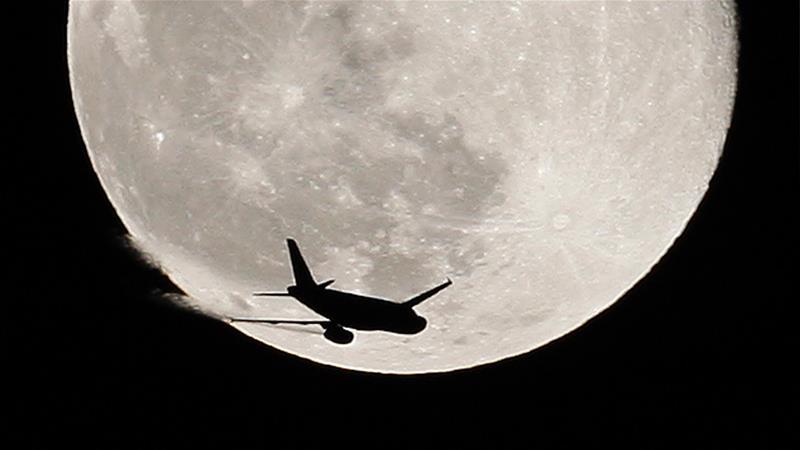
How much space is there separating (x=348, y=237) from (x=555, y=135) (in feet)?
3.44

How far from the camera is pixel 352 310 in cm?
619

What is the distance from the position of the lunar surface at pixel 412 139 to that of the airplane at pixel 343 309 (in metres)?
0.13

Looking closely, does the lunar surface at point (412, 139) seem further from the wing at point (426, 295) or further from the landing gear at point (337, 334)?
the landing gear at point (337, 334)

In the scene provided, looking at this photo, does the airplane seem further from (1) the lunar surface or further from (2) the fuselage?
(1) the lunar surface

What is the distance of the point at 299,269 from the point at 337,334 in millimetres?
340

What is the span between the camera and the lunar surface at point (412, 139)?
601cm

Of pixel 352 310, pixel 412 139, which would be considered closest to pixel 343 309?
pixel 352 310

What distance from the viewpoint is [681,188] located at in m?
6.54

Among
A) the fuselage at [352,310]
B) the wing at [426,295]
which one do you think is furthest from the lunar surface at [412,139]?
the fuselage at [352,310]

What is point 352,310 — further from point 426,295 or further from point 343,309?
point 426,295

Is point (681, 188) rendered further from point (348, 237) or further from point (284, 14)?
point (284, 14)

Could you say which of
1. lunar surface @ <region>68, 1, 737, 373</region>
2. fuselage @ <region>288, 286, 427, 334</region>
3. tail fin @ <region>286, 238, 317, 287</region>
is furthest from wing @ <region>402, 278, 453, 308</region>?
tail fin @ <region>286, 238, 317, 287</region>

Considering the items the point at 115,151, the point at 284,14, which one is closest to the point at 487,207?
the point at 284,14

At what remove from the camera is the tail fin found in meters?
6.20
